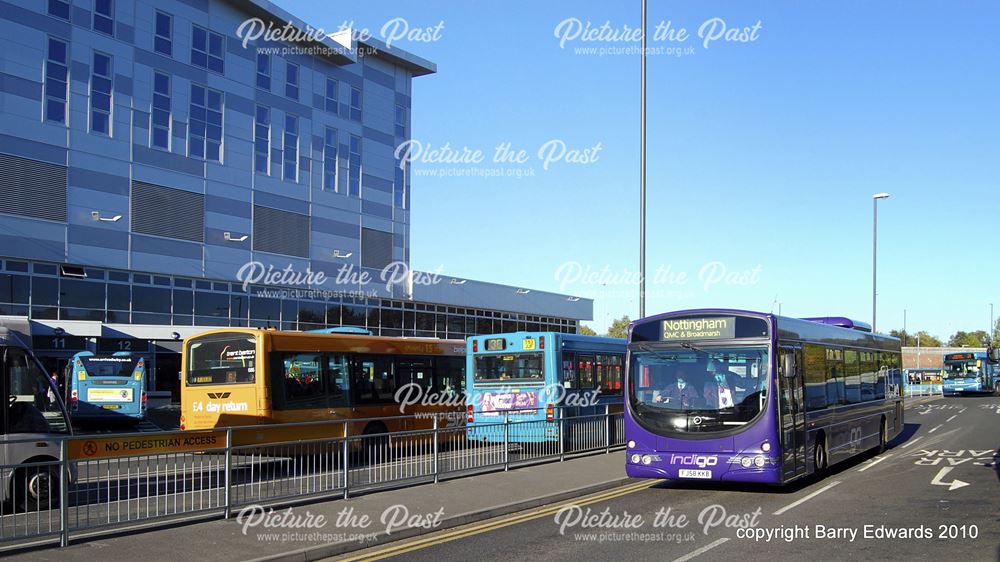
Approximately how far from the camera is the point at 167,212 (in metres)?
38.4

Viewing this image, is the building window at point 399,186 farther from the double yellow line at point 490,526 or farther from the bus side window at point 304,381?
the double yellow line at point 490,526

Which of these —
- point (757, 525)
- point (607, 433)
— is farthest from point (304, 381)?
point (757, 525)

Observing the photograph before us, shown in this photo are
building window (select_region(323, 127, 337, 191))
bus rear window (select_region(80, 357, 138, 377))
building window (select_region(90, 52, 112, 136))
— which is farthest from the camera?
building window (select_region(323, 127, 337, 191))

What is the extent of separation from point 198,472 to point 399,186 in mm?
42069

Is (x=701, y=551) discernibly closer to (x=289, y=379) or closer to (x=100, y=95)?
(x=289, y=379)

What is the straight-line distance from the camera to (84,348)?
35469mm

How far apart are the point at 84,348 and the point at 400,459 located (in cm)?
2596

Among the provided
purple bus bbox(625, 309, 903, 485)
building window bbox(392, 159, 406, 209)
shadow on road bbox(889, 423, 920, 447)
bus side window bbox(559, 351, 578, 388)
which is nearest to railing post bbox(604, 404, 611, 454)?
bus side window bbox(559, 351, 578, 388)

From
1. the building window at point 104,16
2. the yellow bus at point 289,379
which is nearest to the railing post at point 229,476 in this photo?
the yellow bus at point 289,379

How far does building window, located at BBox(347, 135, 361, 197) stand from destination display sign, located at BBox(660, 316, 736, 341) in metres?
36.3

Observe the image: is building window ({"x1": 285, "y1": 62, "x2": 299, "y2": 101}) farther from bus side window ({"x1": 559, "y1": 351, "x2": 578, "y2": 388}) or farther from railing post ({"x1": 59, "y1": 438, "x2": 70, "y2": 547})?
railing post ({"x1": 59, "y1": 438, "x2": 70, "y2": 547})

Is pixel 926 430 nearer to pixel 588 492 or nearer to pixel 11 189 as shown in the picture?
pixel 588 492

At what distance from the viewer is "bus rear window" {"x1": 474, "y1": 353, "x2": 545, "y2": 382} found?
827 inches

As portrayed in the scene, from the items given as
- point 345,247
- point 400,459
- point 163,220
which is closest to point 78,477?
point 400,459
